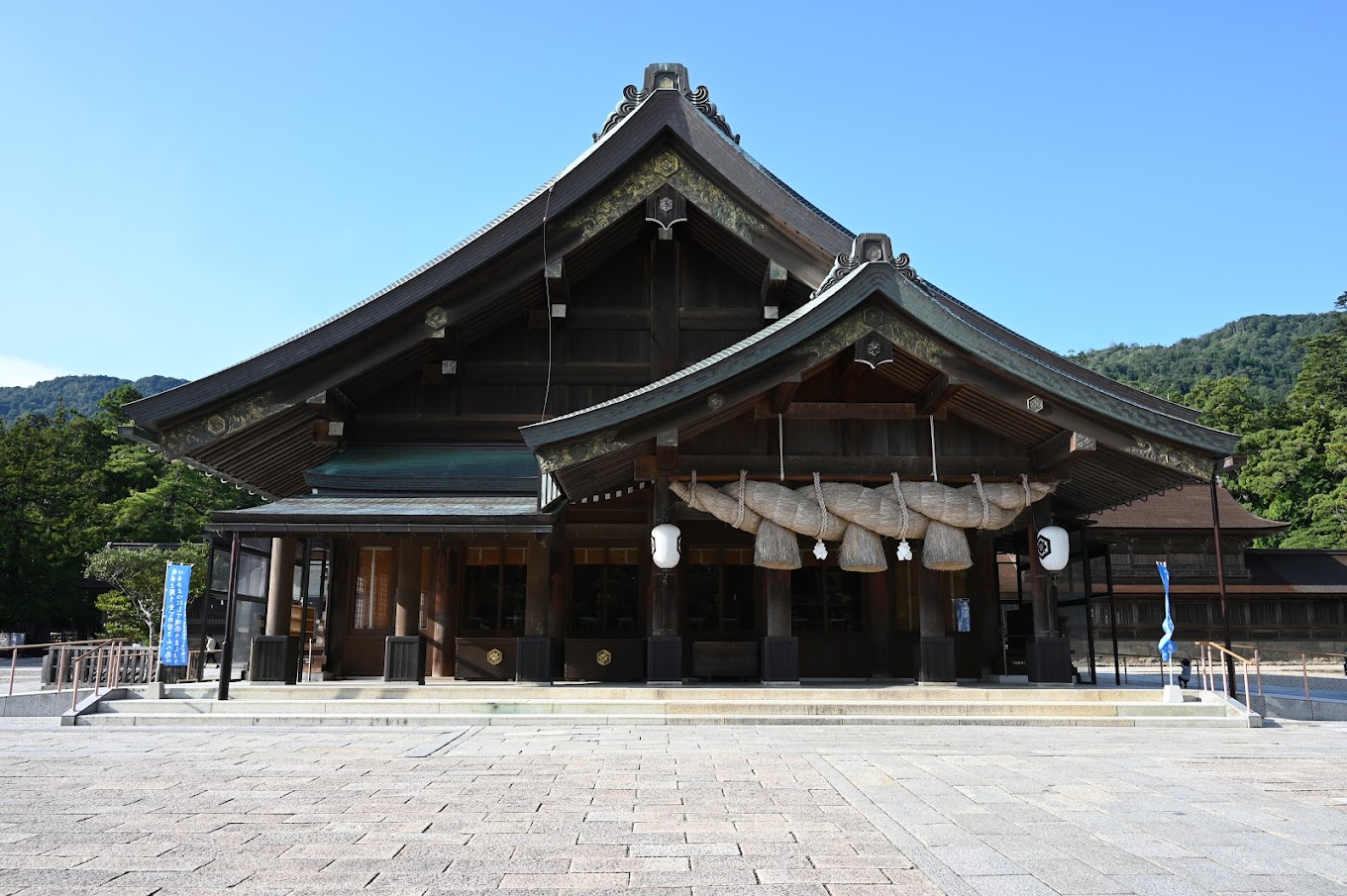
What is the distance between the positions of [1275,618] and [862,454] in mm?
28152

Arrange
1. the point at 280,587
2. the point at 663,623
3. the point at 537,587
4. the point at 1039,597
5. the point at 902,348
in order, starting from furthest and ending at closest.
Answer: the point at 280,587
the point at 537,587
the point at 1039,597
the point at 663,623
the point at 902,348

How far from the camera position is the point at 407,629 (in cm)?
1290

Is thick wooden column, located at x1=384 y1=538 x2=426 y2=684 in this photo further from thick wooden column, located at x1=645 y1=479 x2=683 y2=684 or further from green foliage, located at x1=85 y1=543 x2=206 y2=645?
green foliage, located at x1=85 y1=543 x2=206 y2=645

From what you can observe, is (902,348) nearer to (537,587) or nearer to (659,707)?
(659,707)

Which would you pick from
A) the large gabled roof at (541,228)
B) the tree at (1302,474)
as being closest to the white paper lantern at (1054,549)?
the large gabled roof at (541,228)

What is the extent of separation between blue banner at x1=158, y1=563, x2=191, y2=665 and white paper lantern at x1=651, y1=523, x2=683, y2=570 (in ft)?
21.0

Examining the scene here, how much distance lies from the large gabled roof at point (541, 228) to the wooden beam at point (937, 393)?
242 centimetres

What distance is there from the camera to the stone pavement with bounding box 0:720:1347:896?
12.9ft

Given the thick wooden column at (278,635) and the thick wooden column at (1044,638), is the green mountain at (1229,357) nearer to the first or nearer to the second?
the thick wooden column at (1044,638)

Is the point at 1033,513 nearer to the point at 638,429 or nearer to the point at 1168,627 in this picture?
the point at 1168,627

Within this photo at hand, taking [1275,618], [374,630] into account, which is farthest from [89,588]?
[1275,618]

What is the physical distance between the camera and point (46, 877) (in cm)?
387

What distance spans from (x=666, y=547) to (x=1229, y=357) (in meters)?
119

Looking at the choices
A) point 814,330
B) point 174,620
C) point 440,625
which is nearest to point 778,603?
point 814,330
